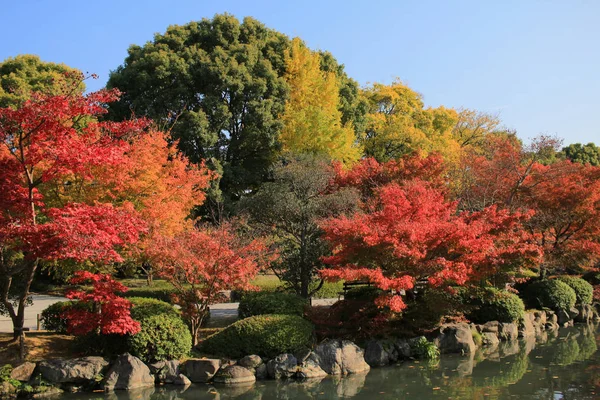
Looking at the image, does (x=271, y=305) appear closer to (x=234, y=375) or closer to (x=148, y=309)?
(x=234, y=375)

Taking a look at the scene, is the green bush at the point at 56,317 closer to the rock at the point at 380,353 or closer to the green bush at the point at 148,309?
the green bush at the point at 148,309

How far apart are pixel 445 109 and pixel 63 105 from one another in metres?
27.5

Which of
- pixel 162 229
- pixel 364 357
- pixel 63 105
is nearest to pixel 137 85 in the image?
pixel 162 229

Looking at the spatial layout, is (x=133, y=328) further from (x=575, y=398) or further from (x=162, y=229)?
(x=575, y=398)

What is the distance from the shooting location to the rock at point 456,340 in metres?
12.8

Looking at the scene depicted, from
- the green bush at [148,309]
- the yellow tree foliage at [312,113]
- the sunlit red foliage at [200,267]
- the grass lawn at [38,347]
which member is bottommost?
the grass lawn at [38,347]

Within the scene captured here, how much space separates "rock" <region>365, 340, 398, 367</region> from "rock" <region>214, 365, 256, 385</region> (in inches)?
108

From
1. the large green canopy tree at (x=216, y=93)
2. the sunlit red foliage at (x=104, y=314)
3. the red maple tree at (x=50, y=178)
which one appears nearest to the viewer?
the red maple tree at (x=50, y=178)

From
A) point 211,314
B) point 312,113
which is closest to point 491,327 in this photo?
point 211,314

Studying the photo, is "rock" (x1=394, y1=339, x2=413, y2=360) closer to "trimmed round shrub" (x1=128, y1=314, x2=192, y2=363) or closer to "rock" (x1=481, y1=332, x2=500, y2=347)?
"rock" (x1=481, y1=332, x2=500, y2=347)

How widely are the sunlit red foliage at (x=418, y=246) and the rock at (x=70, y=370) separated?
16.4 ft

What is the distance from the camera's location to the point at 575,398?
884 centimetres

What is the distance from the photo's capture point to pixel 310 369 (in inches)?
431

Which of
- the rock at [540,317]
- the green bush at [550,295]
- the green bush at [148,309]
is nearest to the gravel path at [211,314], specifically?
the green bush at [148,309]
